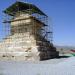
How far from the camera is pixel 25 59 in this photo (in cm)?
2633

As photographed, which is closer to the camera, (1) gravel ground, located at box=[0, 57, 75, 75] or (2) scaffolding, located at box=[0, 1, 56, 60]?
(1) gravel ground, located at box=[0, 57, 75, 75]

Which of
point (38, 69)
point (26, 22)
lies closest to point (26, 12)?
point (26, 22)

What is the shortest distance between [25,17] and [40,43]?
4.80 metres

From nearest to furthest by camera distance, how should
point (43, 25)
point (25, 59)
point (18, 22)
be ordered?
point (25, 59) < point (18, 22) < point (43, 25)

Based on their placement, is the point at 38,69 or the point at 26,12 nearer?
the point at 38,69

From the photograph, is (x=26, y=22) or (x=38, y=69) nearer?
(x=38, y=69)

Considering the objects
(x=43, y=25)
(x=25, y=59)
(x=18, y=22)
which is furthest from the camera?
(x=43, y=25)

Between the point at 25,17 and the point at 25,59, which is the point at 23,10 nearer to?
the point at 25,17

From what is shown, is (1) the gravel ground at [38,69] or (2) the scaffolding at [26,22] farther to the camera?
(2) the scaffolding at [26,22]

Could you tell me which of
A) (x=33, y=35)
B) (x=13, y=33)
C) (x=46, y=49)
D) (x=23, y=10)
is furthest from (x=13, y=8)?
(x=46, y=49)

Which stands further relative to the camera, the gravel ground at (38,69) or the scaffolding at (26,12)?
the scaffolding at (26,12)

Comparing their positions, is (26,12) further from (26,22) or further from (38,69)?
(38,69)

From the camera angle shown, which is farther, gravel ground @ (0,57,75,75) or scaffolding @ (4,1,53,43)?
scaffolding @ (4,1,53,43)

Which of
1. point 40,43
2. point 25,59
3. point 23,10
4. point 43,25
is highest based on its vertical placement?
point 23,10
